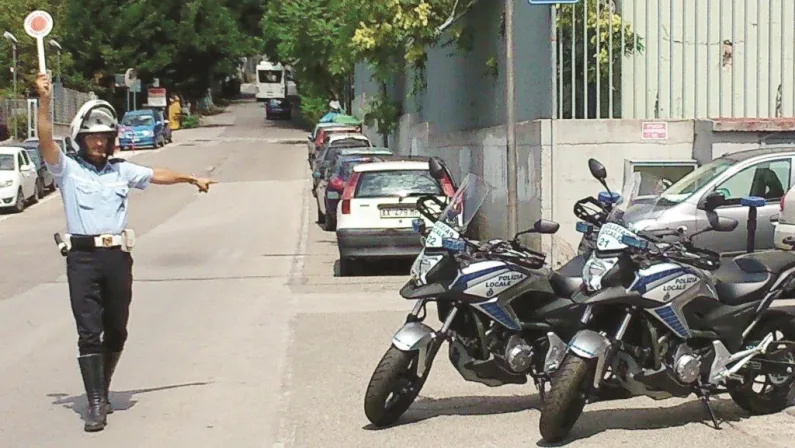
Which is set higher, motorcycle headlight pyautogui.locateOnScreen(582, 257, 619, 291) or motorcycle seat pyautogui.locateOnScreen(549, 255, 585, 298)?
motorcycle headlight pyautogui.locateOnScreen(582, 257, 619, 291)

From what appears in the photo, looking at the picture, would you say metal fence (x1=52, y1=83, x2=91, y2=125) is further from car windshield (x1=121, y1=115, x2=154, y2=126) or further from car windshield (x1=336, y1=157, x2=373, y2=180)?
car windshield (x1=336, y1=157, x2=373, y2=180)

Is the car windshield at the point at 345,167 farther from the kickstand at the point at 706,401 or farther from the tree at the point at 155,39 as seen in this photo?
the tree at the point at 155,39

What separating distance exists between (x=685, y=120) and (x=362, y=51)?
268 inches

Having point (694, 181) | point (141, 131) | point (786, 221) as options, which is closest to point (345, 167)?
point (694, 181)

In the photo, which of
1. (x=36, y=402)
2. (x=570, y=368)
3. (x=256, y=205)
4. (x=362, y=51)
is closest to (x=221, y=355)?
(x=36, y=402)

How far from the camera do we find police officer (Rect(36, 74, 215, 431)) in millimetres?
7391

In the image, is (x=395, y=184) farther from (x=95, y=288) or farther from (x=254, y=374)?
(x=95, y=288)

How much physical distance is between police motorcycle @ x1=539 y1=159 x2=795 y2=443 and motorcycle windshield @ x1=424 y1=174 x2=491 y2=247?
0.81 metres

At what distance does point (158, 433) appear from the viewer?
735cm

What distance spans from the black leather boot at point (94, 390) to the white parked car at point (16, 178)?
69.9 ft

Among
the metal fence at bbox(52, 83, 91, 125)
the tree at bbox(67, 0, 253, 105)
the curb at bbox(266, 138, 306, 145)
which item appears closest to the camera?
the metal fence at bbox(52, 83, 91, 125)

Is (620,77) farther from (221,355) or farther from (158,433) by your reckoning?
(158,433)

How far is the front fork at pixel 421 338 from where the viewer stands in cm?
686

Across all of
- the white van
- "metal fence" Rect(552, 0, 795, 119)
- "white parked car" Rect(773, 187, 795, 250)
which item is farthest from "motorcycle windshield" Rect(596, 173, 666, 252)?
the white van
